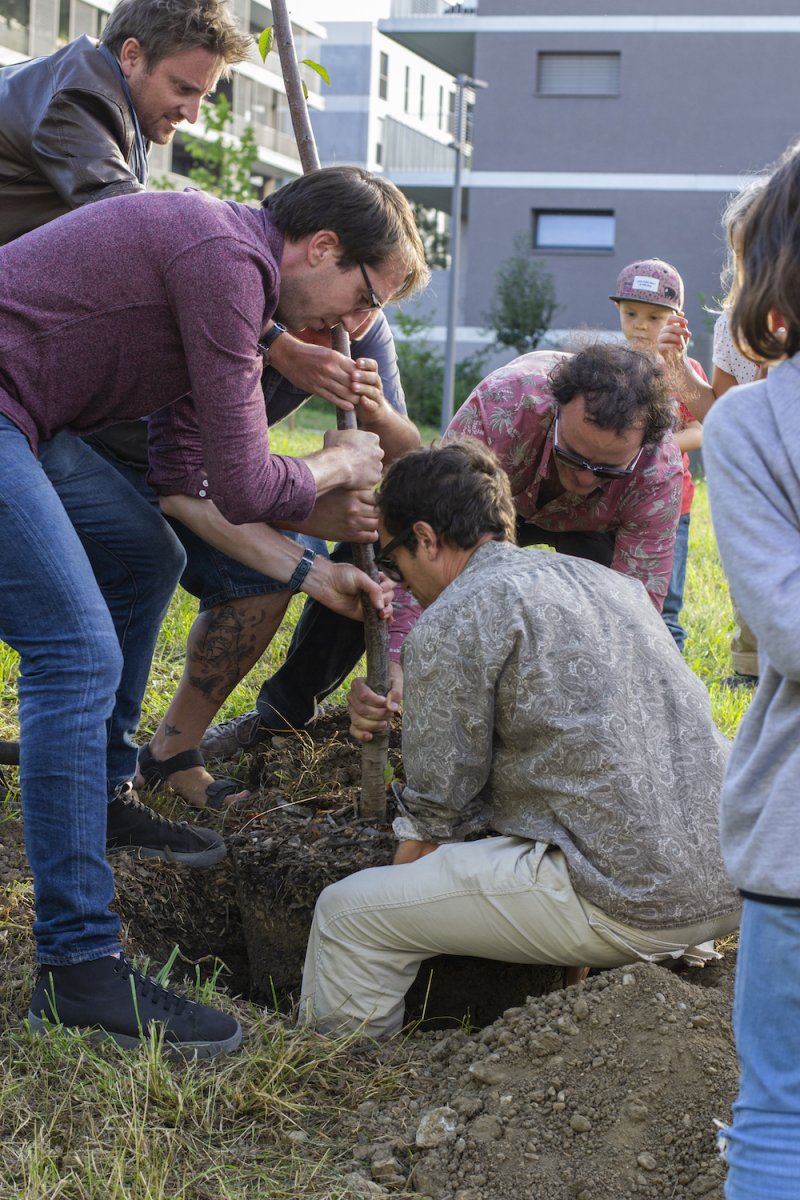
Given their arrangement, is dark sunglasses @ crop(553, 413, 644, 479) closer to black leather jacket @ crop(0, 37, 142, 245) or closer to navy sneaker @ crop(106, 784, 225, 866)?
black leather jacket @ crop(0, 37, 142, 245)

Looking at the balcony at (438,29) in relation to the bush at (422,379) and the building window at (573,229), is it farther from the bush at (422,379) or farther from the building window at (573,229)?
the bush at (422,379)

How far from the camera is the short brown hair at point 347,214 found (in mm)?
2781

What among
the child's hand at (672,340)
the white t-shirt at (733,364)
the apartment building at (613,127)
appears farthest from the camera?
the apartment building at (613,127)

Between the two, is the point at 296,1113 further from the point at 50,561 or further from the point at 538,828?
the point at 50,561

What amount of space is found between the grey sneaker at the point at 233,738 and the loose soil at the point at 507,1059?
933 mm

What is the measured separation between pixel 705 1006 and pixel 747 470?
4.63 ft

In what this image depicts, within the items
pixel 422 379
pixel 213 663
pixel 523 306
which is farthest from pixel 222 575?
pixel 422 379

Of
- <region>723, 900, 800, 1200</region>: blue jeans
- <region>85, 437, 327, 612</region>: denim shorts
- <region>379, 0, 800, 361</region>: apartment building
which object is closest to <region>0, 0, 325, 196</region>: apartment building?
<region>379, 0, 800, 361</region>: apartment building

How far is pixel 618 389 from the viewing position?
3.59 meters

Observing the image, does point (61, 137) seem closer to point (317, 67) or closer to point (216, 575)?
point (317, 67)

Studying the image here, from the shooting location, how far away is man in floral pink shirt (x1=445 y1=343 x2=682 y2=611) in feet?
11.9

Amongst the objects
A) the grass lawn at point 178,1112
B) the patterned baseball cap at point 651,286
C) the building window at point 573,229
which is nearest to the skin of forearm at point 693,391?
the patterned baseball cap at point 651,286

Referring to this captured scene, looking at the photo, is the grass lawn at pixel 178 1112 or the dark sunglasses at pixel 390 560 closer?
the grass lawn at pixel 178 1112

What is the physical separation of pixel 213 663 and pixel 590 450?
4.25 feet
